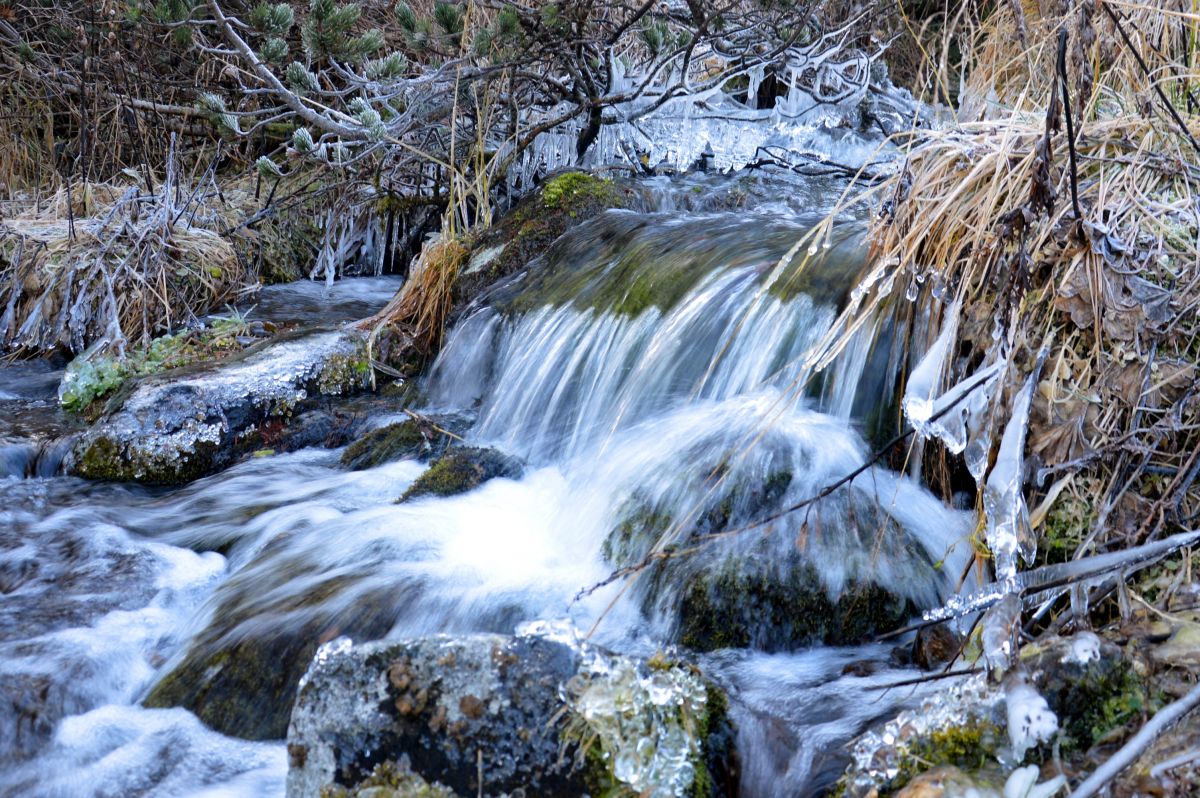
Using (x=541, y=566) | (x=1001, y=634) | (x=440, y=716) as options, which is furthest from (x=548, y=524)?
(x=1001, y=634)

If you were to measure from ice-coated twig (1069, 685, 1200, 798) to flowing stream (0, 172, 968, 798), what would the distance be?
0.59 metres

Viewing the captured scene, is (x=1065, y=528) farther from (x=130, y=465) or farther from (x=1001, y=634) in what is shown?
(x=130, y=465)

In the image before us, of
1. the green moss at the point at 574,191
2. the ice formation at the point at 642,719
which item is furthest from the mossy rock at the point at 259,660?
the green moss at the point at 574,191

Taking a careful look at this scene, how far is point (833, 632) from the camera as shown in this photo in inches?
101

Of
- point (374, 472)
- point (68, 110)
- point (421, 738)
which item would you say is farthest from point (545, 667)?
point (68, 110)

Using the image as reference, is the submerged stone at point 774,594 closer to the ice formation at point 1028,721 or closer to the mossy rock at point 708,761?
the mossy rock at point 708,761

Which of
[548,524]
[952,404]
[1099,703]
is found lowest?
[548,524]

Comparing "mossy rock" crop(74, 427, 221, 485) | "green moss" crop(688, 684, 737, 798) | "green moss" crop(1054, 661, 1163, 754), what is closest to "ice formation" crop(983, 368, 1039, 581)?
"green moss" crop(1054, 661, 1163, 754)

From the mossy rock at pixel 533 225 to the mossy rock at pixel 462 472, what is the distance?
4.49ft

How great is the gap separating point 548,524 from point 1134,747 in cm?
216

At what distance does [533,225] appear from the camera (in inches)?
205

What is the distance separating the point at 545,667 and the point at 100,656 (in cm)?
164

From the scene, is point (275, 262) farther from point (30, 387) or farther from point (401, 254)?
point (30, 387)

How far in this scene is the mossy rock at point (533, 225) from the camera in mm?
5090
